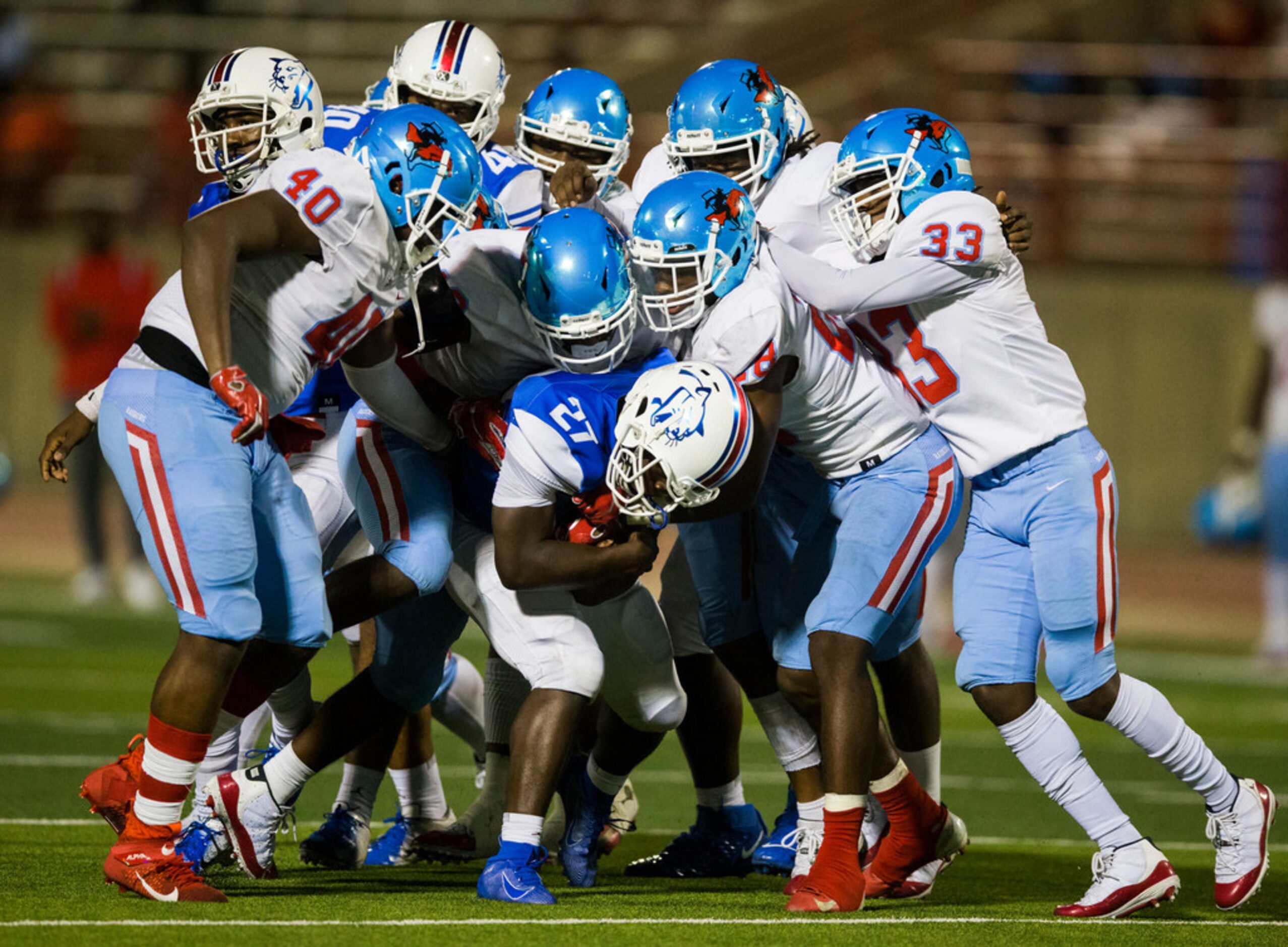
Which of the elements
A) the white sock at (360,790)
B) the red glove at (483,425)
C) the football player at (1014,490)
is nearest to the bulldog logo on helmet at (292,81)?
the red glove at (483,425)

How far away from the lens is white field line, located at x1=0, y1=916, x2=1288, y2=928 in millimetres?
A: 4289

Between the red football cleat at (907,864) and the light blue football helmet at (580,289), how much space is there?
156 cm

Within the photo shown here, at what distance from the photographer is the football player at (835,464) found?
4.88 metres

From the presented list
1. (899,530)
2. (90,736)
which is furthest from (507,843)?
(90,736)

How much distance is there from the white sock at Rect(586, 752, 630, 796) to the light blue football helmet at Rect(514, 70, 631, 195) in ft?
5.82

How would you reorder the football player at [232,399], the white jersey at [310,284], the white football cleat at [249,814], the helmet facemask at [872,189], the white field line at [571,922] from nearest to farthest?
the white field line at [571,922] < the football player at [232,399] < the white jersey at [310,284] < the white football cleat at [249,814] < the helmet facemask at [872,189]

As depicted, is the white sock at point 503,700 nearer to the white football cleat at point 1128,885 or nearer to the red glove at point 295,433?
the red glove at point 295,433

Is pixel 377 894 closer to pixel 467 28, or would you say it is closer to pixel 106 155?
pixel 467 28

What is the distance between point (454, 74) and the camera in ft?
19.1

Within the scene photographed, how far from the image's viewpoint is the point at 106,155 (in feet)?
58.6

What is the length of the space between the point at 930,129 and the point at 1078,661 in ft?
5.09

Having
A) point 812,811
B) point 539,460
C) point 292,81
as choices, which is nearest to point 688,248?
point 539,460

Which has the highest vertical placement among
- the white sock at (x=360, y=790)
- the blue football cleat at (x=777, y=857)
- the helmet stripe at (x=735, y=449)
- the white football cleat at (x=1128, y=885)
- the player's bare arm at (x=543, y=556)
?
the helmet stripe at (x=735, y=449)

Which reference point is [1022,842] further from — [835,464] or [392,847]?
[392,847]
